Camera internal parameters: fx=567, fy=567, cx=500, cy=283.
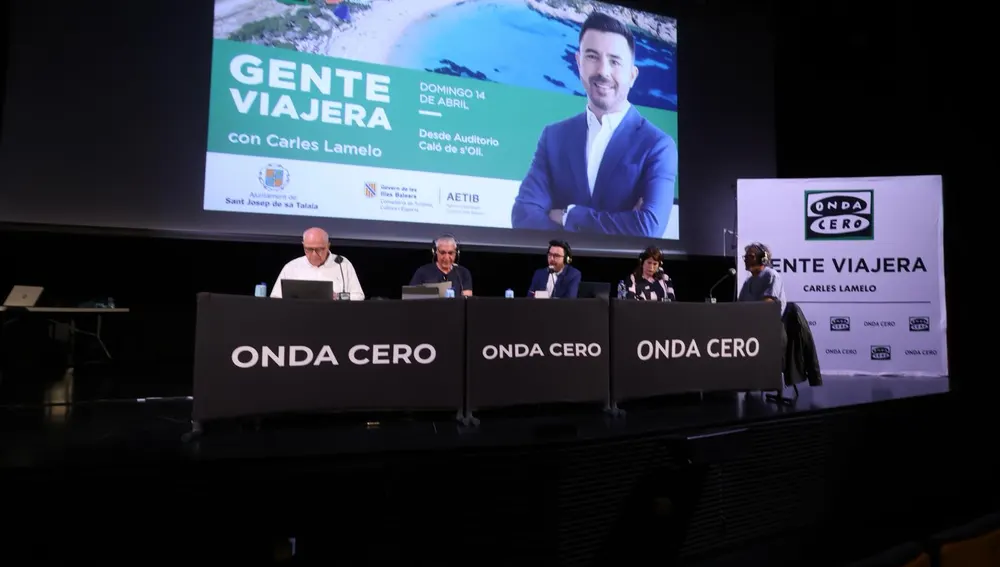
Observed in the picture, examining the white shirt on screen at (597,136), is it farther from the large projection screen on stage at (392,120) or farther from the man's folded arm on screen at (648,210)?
the man's folded arm on screen at (648,210)

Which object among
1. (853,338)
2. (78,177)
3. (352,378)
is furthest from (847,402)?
(78,177)

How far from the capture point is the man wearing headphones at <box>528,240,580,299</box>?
4312mm

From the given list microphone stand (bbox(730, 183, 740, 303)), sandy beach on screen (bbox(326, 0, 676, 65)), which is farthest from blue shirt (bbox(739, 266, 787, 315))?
sandy beach on screen (bbox(326, 0, 676, 65))

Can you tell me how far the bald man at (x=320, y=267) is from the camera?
3.56m

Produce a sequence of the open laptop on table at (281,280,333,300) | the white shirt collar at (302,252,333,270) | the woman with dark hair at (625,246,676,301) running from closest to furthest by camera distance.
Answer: the open laptop on table at (281,280,333,300) → the white shirt collar at (302,252,333,270) → the woman with dark hair at (625,246,676,301)

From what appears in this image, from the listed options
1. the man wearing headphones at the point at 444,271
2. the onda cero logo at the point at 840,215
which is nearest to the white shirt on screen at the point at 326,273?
the man wearing headphones at the point at 444,271

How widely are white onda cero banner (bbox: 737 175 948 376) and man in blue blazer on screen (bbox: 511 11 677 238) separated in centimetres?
86

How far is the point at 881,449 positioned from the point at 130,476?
354 centimetres

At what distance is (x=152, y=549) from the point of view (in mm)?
1791

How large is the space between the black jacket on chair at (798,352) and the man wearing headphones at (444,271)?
2.08 metres

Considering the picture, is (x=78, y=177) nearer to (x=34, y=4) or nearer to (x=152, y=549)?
(x=34, y=4)

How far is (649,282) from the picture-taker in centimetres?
426

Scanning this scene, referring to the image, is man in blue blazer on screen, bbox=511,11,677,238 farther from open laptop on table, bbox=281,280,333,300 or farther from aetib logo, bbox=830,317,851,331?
open laptop on table, bbox=281,280,333,300

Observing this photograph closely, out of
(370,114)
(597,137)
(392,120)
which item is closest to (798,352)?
(597,137)
